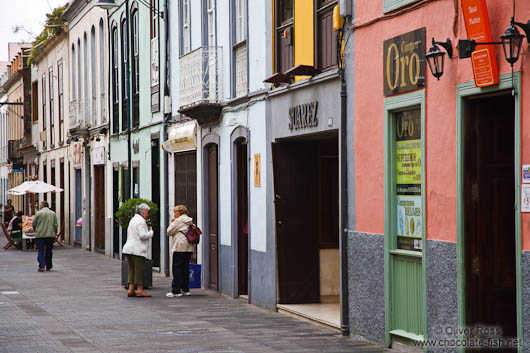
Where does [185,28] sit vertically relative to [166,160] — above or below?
above

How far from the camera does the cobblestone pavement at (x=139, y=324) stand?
1212cm

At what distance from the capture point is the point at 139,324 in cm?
1433

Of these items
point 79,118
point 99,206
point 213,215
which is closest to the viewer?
point 213,215

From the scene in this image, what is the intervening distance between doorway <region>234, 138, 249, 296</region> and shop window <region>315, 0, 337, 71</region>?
3936 mm

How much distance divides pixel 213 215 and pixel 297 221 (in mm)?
4137

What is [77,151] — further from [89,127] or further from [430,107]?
[430,107]

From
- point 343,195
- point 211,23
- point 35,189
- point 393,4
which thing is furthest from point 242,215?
point 35,189

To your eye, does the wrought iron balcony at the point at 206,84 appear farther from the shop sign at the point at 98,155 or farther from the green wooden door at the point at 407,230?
the shop sign at the point at 98,155

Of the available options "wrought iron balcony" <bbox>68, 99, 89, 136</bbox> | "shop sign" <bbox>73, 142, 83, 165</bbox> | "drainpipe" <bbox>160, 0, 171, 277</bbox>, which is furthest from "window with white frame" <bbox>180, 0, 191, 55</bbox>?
"shop sign" <bbox>73, 142, 83, 165</bbox>

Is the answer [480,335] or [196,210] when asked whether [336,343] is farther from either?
[196,210]

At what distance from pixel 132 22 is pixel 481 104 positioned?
60.6ft

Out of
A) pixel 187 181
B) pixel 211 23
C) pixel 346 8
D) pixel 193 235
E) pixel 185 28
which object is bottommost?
pixel 193 235

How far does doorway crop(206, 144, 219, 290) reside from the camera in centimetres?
1950

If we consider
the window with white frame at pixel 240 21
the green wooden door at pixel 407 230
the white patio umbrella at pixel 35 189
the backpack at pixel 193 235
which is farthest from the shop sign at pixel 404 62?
the white patio umbrella at pixel 35 189
